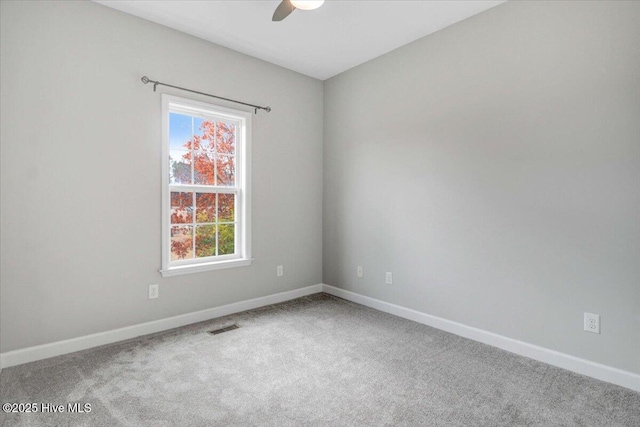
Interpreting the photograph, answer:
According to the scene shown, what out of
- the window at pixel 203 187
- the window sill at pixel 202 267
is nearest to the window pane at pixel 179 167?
the window at pixel 203 187

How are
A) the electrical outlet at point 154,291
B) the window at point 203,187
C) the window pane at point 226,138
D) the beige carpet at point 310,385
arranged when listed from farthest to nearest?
the window pane at point 226,138 → the window at point 203,187 → the electrical outlet at point 154,291 → the beige carpet at point 310,385

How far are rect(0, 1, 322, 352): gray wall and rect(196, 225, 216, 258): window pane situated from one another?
221 mm

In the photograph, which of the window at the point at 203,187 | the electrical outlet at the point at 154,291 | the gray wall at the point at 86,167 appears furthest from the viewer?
the window at the point at 203,187

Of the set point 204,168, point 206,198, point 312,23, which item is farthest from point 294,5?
point 206,198

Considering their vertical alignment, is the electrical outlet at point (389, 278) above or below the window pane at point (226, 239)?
below

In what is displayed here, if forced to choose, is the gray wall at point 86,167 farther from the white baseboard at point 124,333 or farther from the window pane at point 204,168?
the window pane at point 204,168

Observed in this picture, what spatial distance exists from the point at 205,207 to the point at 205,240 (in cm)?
34

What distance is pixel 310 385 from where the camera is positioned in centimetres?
215

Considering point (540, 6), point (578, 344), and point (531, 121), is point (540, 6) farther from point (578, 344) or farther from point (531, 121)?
point (578, 344)

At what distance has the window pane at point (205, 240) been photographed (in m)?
3.37

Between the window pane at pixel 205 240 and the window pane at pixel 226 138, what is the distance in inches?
32.4

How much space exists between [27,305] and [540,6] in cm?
435

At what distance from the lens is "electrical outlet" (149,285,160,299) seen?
9.82ft

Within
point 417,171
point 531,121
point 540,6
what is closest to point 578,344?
point 531,121
